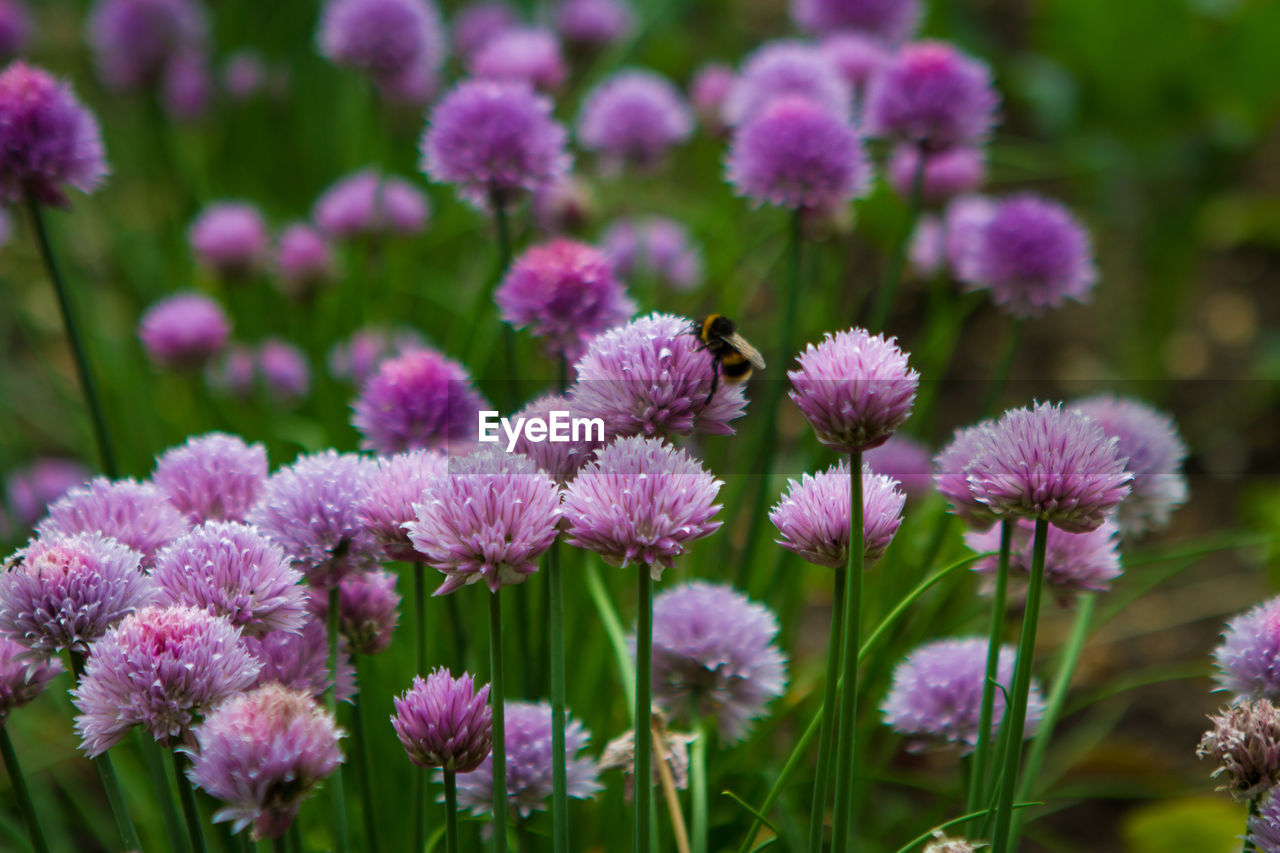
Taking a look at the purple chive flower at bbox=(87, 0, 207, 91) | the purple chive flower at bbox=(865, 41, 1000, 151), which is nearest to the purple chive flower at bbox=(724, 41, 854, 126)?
the purple chive flower at bbox=(865, 41, 1000, 151)

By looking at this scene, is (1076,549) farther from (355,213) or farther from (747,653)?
(355,213)

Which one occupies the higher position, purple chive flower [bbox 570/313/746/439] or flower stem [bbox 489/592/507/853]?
purple chive flower [bbox 570/313/746/439]

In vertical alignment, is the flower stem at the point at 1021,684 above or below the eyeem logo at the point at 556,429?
below

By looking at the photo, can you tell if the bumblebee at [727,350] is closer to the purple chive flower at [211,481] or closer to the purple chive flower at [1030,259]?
the purple chive flower at [211,481]

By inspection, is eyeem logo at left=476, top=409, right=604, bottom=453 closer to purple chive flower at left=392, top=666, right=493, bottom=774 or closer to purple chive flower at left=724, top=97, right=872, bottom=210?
purple chive flower at left=392, top=666, right=493, bottom=774

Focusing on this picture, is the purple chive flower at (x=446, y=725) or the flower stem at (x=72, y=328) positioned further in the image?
the flower stem at (x=72, y=328)

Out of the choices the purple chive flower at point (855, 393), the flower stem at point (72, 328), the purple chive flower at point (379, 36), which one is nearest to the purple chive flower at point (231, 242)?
the purple chive flower at point (379, 36)

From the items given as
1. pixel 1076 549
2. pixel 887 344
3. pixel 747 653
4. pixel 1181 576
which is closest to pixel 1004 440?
pixel 887 344
